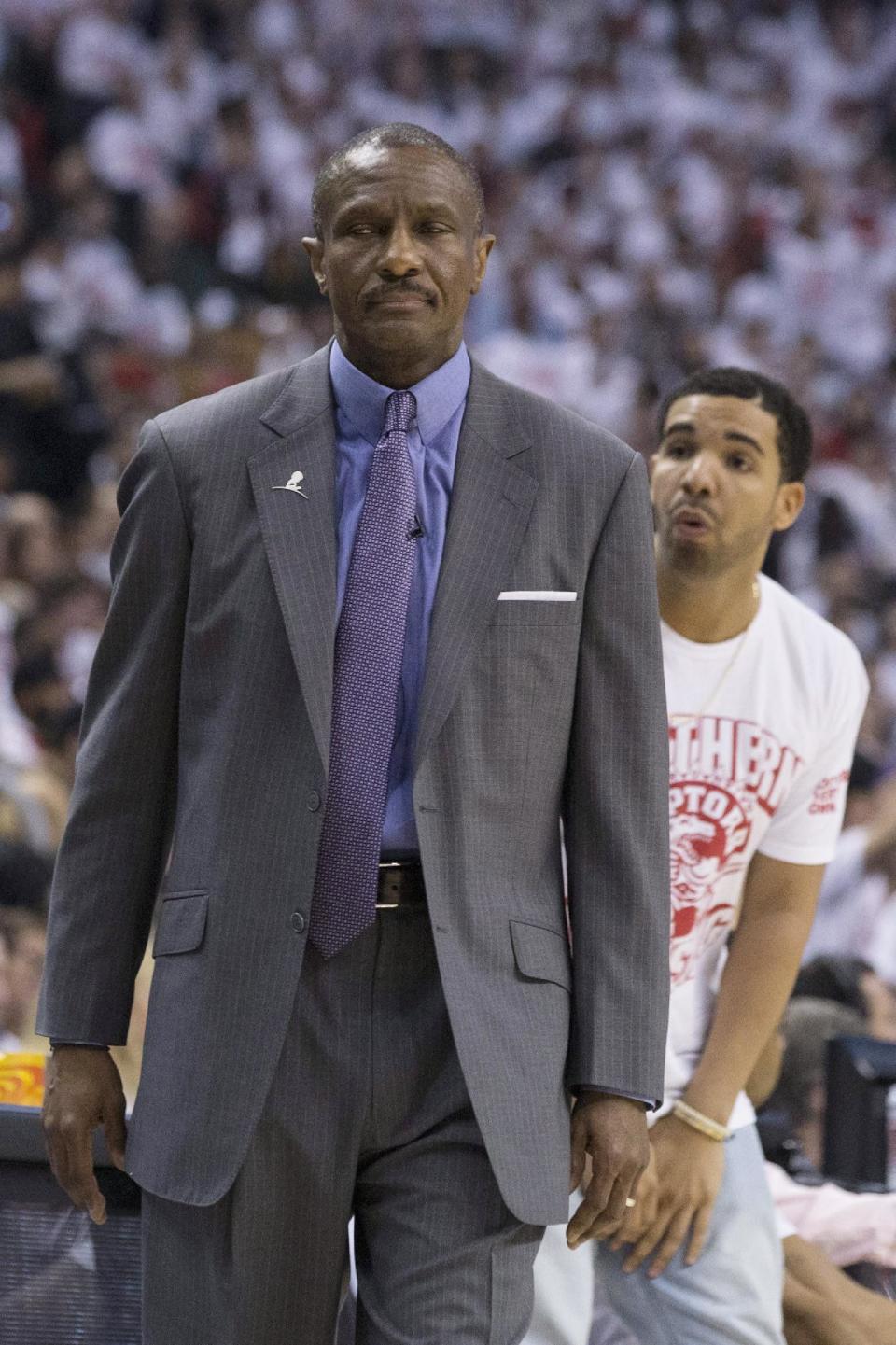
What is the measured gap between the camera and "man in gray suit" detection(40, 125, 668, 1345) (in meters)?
1.65

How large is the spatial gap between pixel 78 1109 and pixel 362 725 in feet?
1.39

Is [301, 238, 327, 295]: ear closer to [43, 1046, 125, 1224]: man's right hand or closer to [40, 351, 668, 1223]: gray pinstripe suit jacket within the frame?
[40, 351, 668, 1223]: gray pinstripe suit jacket

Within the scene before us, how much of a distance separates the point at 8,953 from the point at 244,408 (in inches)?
81.5

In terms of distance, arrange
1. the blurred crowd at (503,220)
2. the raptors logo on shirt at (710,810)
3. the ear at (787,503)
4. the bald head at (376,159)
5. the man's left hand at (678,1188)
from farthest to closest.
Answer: the blurred crowd at (503,220) < the ear at (787,503) < the raptors logo on shirt at (710,810) < the man's left hand at (678,1188) < the bald head at (376,159)

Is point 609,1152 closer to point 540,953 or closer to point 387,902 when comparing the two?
point 540,953

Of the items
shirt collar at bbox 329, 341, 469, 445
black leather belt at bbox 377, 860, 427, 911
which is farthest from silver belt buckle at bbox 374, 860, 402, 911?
shirt collar at bbox 329, 341, 469, 445

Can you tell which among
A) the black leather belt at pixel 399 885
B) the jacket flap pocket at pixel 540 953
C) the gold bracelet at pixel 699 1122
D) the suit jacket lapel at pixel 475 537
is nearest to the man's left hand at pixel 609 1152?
the jacket flap pocket at pixel 540 953

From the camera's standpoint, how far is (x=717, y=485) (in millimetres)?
2348

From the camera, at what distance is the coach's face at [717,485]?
233 centimetres

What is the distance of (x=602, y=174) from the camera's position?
8.80 meters

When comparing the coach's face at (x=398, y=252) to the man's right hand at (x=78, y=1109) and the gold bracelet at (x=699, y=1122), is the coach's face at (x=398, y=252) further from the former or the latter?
the gold bracelet at (x=699, y=1122)

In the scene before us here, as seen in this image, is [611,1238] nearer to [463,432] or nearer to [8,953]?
[463,432]

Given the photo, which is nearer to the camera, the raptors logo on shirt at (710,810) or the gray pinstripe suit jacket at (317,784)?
the gray pinstripe suit jacket at (317,784)

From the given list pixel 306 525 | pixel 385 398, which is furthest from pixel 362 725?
pixel 385 398
